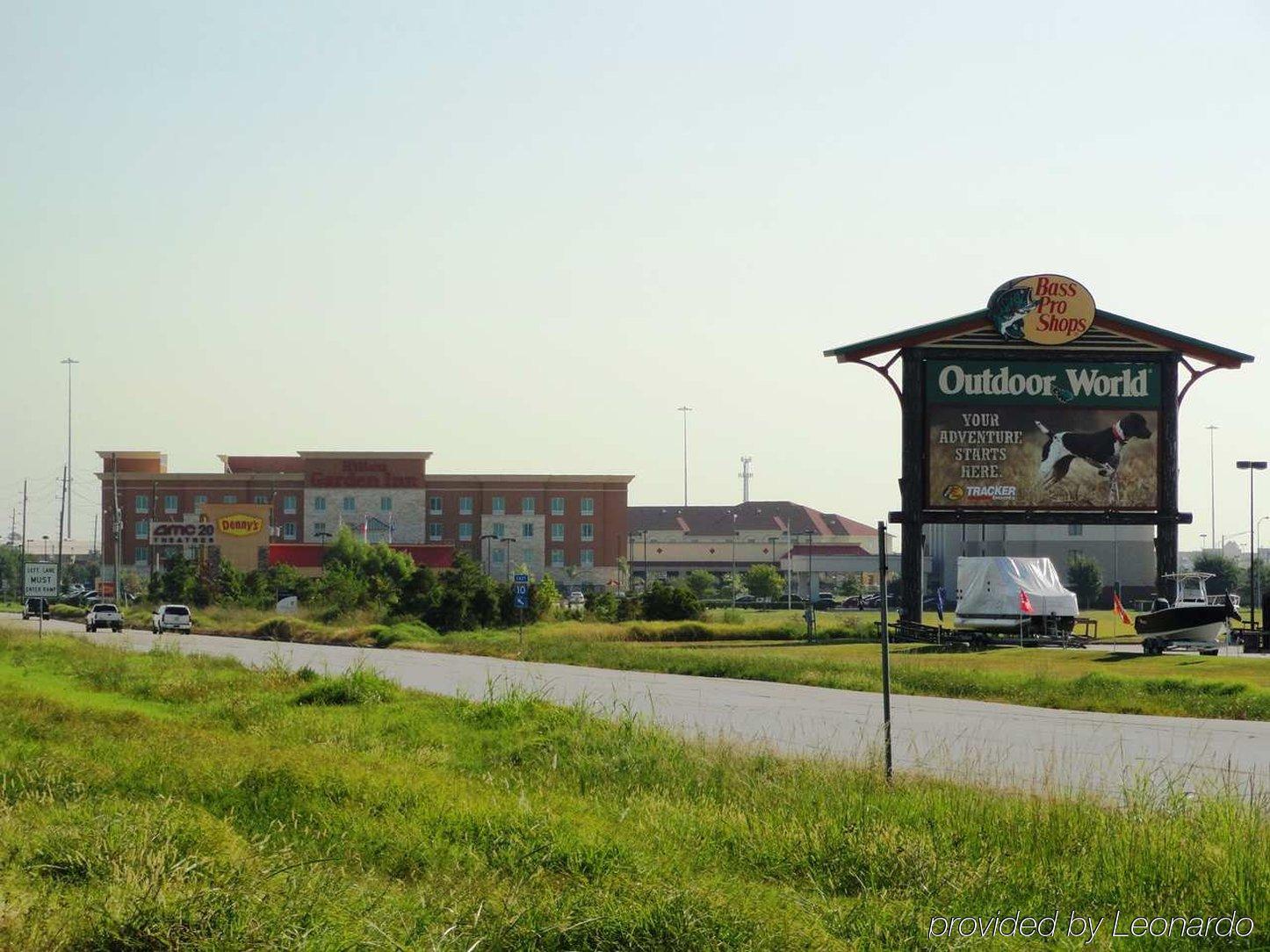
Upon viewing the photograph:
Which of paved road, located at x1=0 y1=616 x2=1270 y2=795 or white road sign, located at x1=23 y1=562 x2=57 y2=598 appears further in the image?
white road sign, located at x1=23 y1=562 x2=57 y2=598

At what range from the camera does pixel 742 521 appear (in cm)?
18325

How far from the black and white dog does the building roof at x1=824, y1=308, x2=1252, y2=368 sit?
295 centimetres

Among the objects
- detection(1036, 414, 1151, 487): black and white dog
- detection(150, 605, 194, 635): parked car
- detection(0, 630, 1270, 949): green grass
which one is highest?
detection(1036, 414, 1151, 487): black and white dog

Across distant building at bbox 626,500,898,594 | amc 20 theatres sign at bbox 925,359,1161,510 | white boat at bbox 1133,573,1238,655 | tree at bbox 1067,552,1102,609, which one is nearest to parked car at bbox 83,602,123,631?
amc 20 theatres sign at bbox 925,359,1161,510

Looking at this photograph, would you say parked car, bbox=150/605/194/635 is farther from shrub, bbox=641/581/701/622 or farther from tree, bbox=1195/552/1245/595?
tree, bbox=1195/552/1245/595

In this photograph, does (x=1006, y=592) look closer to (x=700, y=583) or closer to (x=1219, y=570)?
(x=700, y=583)

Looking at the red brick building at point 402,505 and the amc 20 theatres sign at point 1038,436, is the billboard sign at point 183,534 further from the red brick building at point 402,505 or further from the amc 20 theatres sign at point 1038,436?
the amc 20 theatres sign at point 1038,436

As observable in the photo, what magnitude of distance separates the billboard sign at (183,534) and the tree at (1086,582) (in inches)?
2581

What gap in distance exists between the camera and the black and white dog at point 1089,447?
55.6m

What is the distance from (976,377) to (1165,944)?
49346 millimetres

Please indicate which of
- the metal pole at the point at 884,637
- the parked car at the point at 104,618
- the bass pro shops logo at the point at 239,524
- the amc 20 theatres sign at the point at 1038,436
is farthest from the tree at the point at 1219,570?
the metal pole at the point at 884,637

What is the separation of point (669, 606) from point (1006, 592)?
19915mm

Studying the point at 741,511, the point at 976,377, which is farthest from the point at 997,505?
the point at 741,511

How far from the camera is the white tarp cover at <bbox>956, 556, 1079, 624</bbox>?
55.4m
